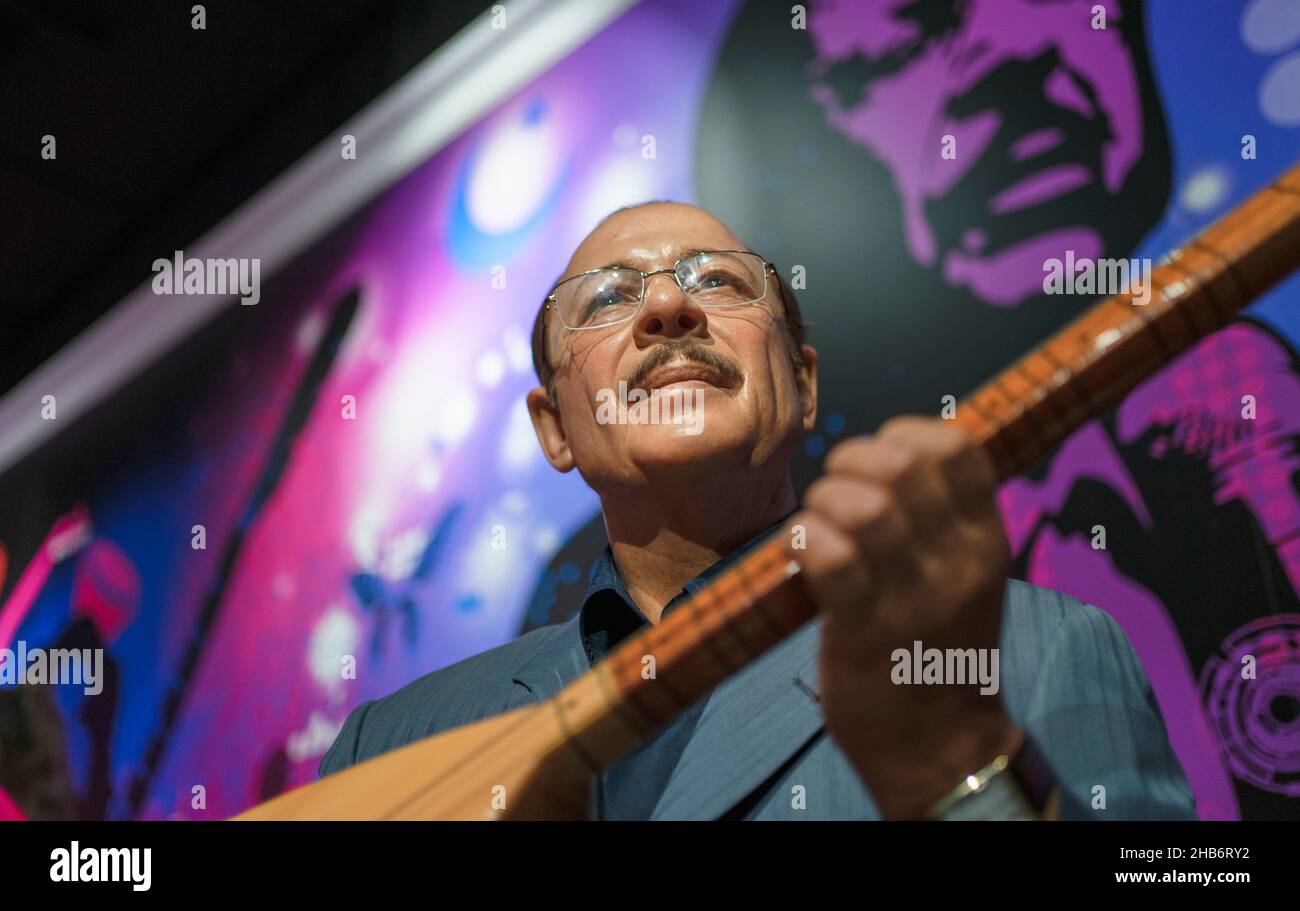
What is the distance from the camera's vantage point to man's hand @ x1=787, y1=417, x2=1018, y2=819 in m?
0.63

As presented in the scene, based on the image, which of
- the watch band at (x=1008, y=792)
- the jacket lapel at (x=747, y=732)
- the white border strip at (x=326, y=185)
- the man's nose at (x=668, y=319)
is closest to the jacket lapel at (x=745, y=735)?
the jacket lapel at (x=747, y=732)

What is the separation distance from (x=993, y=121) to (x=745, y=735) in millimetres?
1103

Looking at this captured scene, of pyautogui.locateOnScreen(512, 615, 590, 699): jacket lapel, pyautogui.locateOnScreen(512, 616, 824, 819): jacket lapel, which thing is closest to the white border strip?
pyautogui.locateOnScreen(512, 615, 590, 699): jacket lapel

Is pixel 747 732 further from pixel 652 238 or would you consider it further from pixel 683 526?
pixel 652 238

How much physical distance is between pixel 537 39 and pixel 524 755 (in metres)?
1.59

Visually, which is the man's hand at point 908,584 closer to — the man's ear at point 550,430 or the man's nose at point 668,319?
the man's nose at point 668,319

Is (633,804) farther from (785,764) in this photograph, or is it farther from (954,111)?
(954,111)

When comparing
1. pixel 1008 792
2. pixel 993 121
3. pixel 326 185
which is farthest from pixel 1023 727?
pixel 326 185

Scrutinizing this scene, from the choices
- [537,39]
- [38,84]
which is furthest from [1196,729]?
[38,84]

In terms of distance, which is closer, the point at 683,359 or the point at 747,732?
the point at 747,732

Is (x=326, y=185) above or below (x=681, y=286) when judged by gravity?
above

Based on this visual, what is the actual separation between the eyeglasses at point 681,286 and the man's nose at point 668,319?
3 centimetres

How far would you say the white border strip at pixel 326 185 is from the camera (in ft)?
6.58

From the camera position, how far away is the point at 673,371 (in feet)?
4.13
